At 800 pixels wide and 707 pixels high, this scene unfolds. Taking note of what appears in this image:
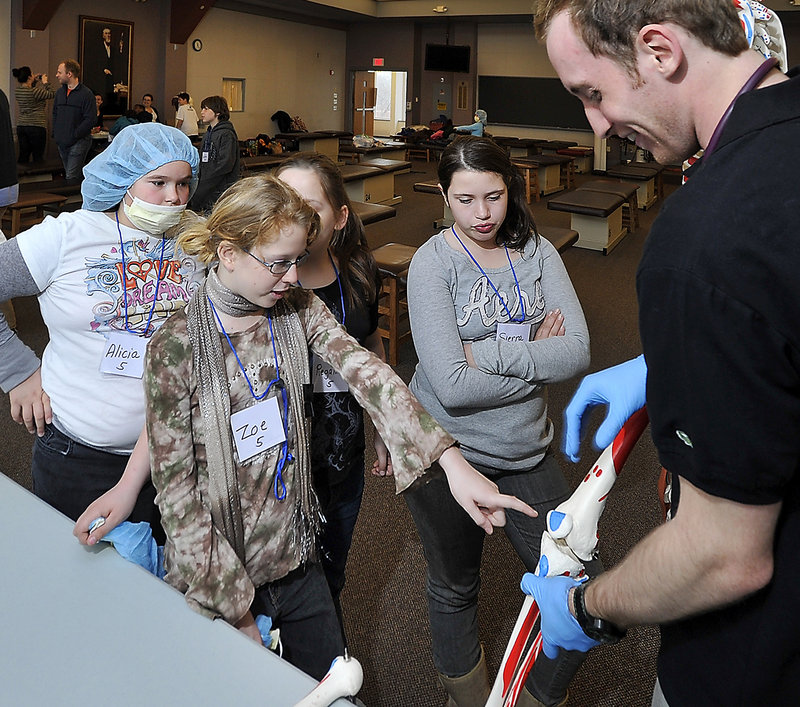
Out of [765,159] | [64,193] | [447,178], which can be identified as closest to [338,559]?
[447,178]

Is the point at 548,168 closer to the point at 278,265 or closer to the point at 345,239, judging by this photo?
the point at 345,239

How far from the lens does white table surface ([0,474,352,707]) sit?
96 centimetres

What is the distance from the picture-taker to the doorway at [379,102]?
1759 cm

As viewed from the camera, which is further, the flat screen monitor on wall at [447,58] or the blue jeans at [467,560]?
the flat screen monitor on wall at [447,58]

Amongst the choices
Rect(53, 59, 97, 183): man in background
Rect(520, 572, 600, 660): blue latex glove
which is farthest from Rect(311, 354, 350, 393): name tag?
Rect(53, 59, 97, 183): man in background

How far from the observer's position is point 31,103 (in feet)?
32.8

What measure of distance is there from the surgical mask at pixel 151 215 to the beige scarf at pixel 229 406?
399 mm

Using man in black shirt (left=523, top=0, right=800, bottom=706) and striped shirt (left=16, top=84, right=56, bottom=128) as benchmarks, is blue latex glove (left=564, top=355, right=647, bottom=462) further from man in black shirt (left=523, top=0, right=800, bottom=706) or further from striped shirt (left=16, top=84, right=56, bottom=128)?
striped shirt (left=16, top=84, right=56, bottom=128)

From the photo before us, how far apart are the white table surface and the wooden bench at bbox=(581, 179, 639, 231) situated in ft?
23.9

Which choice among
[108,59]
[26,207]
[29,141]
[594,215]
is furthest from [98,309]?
[108,59]

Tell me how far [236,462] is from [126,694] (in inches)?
16.8

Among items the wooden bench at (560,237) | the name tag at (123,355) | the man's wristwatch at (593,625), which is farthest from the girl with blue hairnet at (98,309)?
the wooden bench at (560,237)

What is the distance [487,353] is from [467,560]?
474 millimetres

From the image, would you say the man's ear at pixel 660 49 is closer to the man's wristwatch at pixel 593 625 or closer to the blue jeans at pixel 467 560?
the man's wristwatch at pixel 593 625
